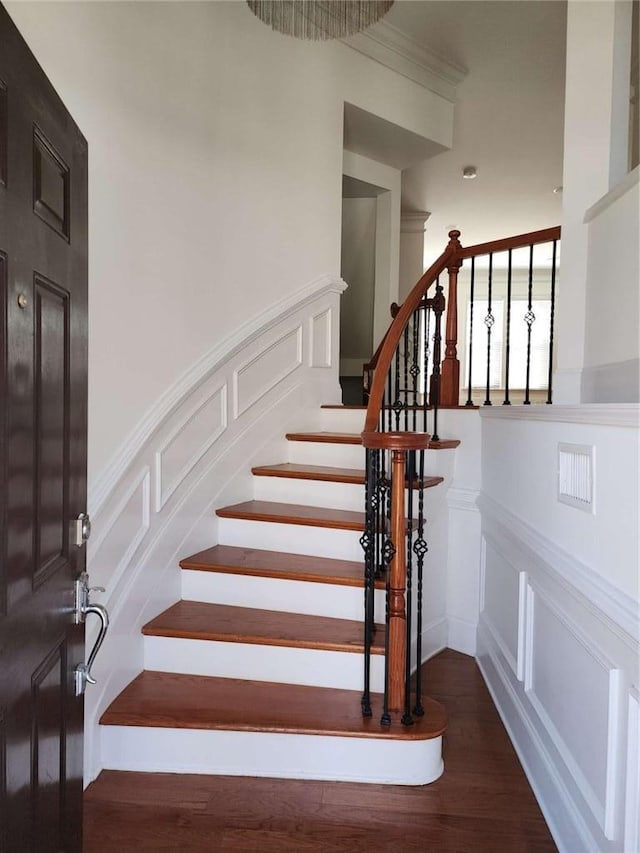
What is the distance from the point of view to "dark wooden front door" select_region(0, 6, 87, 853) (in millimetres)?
834

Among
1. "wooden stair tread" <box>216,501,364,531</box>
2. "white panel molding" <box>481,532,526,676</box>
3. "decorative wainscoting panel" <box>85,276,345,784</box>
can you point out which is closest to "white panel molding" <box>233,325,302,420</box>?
"decorative wainscoting panel" <box>85,276,345,784</box>

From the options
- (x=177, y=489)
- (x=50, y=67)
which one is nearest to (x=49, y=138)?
(x=50, y=67)

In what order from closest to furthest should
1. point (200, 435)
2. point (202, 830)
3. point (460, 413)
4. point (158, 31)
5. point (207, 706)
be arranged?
point (202, 830) < point (207, 706) < point (158, 31) < point (200, 435) < point (460, 413)

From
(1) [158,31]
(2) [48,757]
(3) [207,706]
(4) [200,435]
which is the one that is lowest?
(3) [207,706]

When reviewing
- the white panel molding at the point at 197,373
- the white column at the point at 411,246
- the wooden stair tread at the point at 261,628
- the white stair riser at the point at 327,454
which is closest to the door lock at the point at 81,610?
the white panel molding at the point at 197,373

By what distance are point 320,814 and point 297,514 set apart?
1241mm

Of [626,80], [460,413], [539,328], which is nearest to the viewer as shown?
[626,80]

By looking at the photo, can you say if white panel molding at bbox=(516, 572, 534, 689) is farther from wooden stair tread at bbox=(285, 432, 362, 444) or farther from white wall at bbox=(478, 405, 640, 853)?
wooden stair tread at bbox=(285, 432, 362, 444)

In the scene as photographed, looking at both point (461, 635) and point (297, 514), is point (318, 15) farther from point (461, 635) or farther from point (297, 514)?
point (461, 635)

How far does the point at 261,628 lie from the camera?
214 cm

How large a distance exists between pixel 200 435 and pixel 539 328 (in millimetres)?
8685

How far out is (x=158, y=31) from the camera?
89.4 inches

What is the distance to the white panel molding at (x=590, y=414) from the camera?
1.13 metres

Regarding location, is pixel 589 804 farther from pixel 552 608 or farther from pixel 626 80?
pixel 626 80
